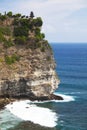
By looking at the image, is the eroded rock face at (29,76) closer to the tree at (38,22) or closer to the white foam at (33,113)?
the white foam at (33,113)

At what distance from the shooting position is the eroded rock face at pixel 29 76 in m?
81.4

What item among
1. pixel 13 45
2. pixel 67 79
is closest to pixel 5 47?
pixel 13 45

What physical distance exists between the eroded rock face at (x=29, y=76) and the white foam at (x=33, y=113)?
2846 millimetres

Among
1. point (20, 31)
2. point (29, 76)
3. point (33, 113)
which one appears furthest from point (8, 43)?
point (33, 113)

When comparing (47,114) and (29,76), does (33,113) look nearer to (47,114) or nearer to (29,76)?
(47,114)

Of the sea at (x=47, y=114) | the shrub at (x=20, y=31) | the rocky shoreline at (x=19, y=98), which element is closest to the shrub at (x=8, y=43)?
the shrub at (x=20, y=31)

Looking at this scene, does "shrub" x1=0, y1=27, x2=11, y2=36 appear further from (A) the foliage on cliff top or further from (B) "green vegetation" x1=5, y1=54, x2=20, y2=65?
(B) "green vegetation" x1=5, y1=54, x2=20, y2=65

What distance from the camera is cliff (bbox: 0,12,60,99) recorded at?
8238 cm

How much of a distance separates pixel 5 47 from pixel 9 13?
33.7 feet

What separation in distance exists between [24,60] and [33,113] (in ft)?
51.7

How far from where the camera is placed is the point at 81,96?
9369 centimetres

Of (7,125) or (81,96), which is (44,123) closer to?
(7,125)

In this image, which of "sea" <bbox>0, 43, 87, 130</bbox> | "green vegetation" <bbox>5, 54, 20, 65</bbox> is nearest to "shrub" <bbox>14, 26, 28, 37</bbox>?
"green vegetation" <bbox>5, 54, 20, 65</bbox>

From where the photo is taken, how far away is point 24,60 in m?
86.6
